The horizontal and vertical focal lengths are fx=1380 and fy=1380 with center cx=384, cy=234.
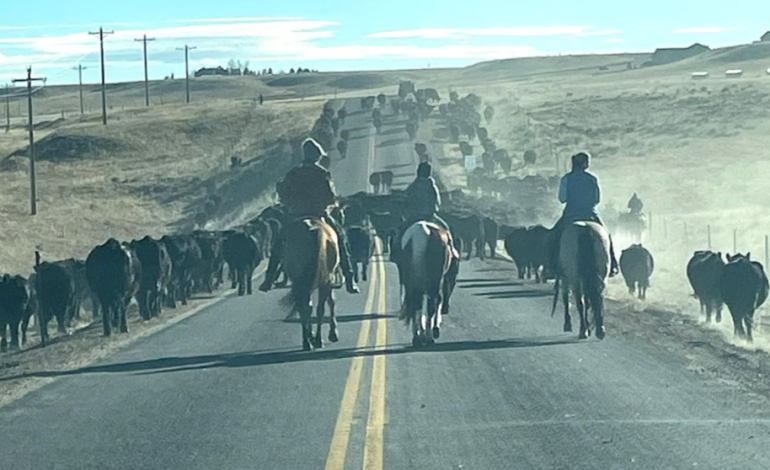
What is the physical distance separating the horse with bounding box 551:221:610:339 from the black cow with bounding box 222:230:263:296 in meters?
11.4

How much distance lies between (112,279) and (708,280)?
33.0 feet

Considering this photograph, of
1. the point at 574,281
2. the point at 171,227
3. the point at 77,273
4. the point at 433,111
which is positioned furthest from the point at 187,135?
the point at 574,281

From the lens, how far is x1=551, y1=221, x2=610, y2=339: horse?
17906 mm

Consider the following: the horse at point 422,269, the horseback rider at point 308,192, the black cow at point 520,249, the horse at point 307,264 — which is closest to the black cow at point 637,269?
the black cow at point 520,249

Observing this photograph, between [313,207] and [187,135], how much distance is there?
3397 inches

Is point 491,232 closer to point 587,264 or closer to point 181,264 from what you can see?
point 181,264

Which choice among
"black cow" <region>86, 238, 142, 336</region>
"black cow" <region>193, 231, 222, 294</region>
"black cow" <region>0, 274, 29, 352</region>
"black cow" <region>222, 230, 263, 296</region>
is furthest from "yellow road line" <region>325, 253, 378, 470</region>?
"black cow" <region>193, 231, 222, 294</region>

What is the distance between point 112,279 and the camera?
21578 millimetres

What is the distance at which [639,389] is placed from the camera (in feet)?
43.3

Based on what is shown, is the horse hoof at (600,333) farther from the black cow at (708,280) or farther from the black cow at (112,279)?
the black cow at (112,279)

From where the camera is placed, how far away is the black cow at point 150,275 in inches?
926

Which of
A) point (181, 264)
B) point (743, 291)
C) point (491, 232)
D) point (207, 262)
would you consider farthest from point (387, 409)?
point (491, 232)

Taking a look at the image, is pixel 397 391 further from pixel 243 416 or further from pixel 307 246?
pixel 307 246

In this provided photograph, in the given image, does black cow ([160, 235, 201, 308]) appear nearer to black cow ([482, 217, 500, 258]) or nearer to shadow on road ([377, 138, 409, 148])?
black cow ([482, 217, 500, 258])
